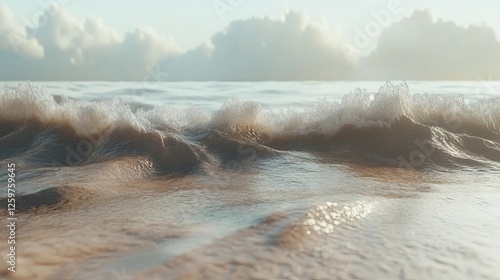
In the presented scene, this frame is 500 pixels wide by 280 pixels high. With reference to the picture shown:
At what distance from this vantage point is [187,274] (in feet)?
6.43

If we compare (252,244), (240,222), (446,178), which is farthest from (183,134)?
(252,244)

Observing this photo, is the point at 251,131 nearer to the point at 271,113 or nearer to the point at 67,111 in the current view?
the point at 271,113

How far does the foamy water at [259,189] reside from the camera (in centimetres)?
215

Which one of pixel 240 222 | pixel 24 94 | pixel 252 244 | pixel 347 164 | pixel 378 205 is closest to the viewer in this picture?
pixel 252 244

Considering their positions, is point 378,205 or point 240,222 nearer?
point 240,222

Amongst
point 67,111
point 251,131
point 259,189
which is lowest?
point 259,189

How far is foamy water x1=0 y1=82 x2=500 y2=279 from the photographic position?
2.15m

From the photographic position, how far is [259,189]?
3.90 meters

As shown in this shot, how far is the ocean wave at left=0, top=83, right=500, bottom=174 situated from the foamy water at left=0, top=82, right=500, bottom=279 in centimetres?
2

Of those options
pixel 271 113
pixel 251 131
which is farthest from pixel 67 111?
pixel 271 113

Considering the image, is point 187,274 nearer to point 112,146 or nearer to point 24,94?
point 112,146

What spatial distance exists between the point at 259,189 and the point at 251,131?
2852mm

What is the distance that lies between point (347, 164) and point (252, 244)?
325cm

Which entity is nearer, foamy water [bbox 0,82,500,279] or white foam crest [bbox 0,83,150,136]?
foamy water [bbox 0,82,500,279]
